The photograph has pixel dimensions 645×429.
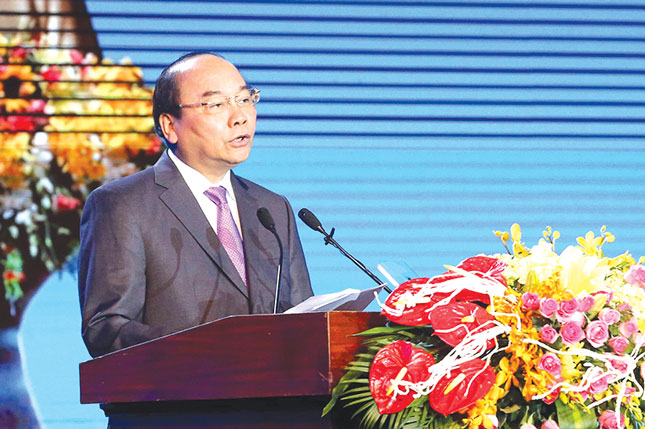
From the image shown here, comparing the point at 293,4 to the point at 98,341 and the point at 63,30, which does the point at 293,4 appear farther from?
the point at 98,341

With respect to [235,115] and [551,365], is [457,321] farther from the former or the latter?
[235,115]

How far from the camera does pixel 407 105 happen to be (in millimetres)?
4070

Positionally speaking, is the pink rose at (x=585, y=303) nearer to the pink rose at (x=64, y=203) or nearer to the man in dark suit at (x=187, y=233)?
the man in dark suit at (x=187, y=233)

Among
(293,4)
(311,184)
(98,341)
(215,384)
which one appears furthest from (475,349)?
(293,4)

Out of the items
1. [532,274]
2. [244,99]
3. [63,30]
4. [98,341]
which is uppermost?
[63,30]

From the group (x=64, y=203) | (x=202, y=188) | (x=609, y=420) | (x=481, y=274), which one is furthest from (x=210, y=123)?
(x=64, y=203)

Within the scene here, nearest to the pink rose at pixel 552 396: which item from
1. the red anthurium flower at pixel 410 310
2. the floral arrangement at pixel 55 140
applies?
the red anthurium flower at pixel 410 310

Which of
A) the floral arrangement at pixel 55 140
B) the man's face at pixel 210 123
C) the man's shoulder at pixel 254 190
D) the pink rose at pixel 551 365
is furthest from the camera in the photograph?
the floral arrangement at pixel 55 140

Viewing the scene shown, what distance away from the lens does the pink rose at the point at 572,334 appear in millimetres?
1390

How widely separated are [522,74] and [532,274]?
2.89 m

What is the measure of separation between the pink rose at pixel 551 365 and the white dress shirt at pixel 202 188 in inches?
45.9

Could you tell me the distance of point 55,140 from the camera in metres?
3.90

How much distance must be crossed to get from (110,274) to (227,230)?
14.0 inches

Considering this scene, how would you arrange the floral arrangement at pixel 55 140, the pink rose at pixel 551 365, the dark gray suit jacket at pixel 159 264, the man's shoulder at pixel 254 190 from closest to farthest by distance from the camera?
the pink rose at pixel 551 365 < the dark gray suit jacket at pixel 159 264 < the man's shoulder at pixel 254 190 < the floral arrangement at pixel 55 140
